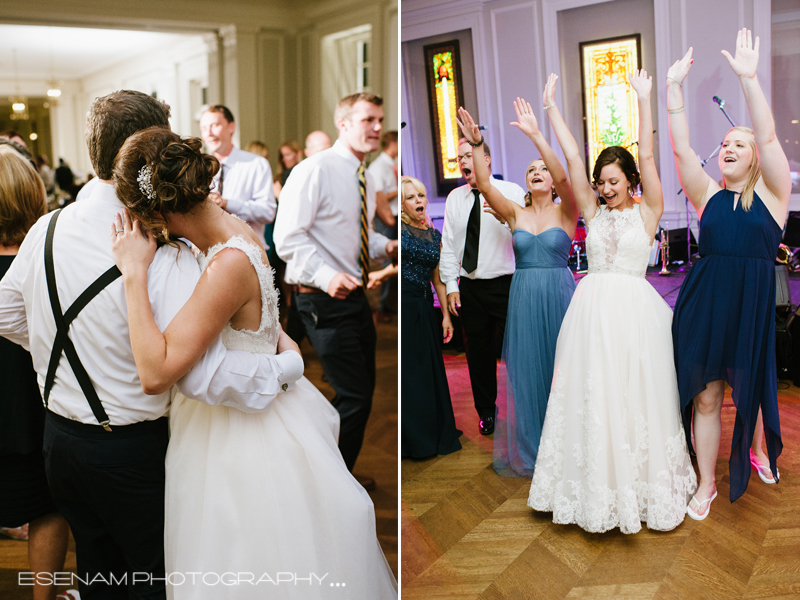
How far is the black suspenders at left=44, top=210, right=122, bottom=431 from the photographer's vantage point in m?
1.16

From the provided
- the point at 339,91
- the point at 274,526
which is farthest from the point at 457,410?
the point at 339,91

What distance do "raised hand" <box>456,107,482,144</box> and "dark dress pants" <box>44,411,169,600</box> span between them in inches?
50.6

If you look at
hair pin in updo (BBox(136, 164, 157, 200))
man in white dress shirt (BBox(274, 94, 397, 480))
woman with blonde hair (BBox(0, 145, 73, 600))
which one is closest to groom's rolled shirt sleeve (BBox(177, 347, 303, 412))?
hair pin in updo (BBox(136, 164, 157, 200))

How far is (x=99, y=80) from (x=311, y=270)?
1049 millimetres

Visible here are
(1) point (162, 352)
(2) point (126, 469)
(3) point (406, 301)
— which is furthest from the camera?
(3) point (406, 301)

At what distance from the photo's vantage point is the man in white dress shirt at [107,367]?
117 centimetres

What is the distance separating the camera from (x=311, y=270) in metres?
2.24

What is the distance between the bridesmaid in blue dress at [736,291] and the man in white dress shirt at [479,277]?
628mm

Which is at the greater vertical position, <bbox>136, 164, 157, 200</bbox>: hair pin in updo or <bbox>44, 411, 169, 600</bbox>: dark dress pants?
<bbox>136, 164, 157, 200</bbox>: hair pin in updo

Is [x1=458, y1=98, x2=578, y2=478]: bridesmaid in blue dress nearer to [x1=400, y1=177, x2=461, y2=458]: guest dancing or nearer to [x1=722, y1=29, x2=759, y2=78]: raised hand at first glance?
[x1=400, y1=177, x2=461, y2=458]: guest dancing

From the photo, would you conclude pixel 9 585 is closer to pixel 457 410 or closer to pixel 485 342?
pixel 457 410

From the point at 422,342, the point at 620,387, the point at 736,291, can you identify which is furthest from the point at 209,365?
the point at 736,291

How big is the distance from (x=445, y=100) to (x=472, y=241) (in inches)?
23.0

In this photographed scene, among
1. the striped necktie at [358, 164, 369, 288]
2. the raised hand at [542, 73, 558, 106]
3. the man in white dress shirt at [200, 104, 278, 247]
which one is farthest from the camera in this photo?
the man in white dress shirt at [200, 104, 278, 247]
